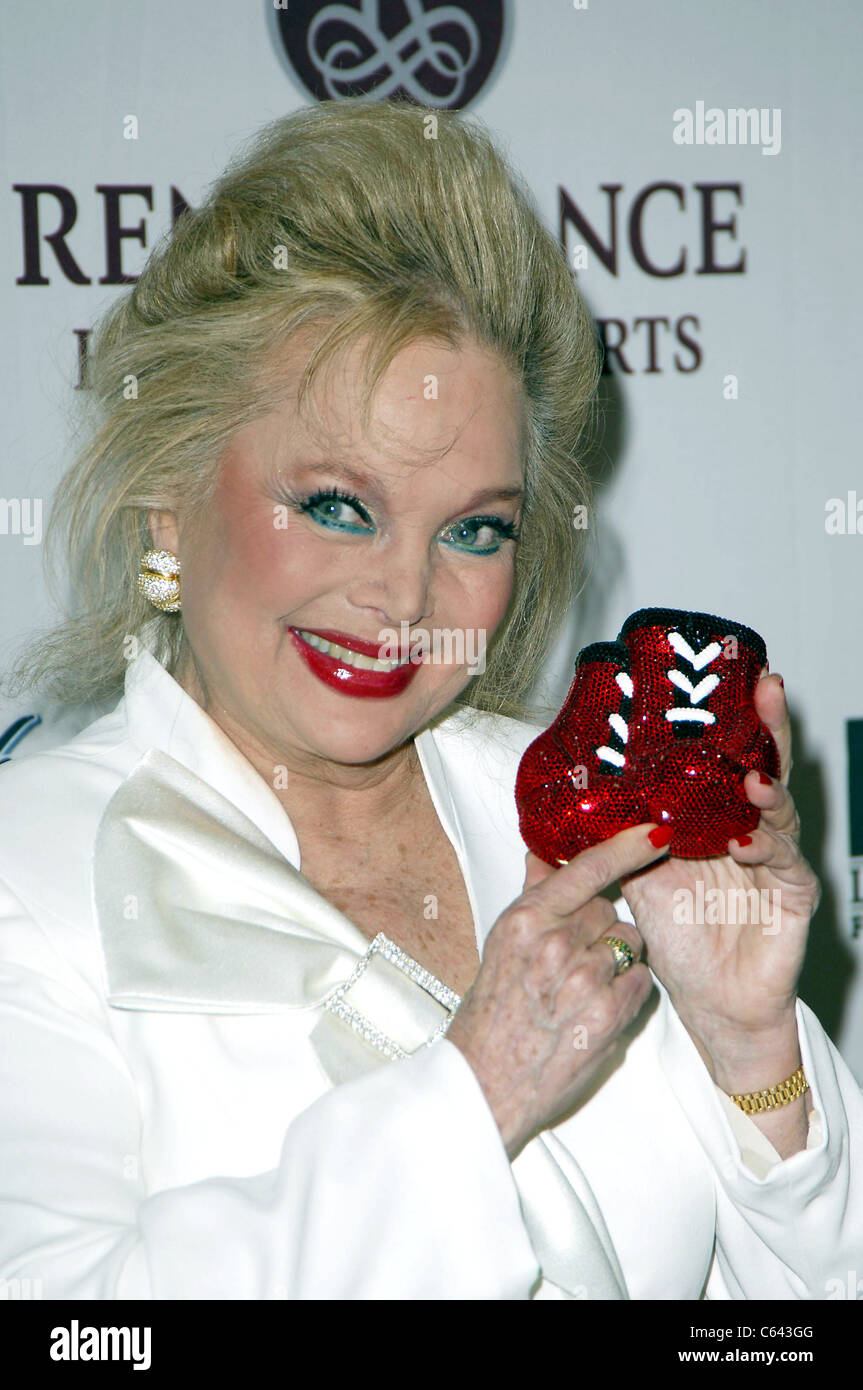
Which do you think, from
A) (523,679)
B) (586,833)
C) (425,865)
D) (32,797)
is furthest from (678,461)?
(32,797)

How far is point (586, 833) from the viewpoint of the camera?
4.11 ft

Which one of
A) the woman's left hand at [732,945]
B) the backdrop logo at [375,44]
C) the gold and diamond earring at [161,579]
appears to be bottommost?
the woman's left hand at [732,945]

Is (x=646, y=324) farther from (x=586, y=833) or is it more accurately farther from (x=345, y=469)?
(x=586, y=833)

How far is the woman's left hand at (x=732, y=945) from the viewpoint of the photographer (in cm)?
138

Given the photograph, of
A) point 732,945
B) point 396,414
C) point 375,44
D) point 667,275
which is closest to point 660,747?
point 732,945

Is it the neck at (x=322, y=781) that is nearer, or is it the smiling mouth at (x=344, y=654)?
the smiling mouth at (x=344, y=654)

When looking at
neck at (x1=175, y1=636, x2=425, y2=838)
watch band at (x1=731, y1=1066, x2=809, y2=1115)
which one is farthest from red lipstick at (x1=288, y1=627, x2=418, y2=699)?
watch band at (x1=731, y1=1066, x2=809, y2=1115)

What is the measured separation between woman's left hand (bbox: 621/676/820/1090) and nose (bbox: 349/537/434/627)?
387mm

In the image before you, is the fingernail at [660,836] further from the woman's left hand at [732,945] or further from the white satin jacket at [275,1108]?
the white satin jacket at [275,1108]

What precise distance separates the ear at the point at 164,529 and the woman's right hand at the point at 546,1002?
22.2 inches

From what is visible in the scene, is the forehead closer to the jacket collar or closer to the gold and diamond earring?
the gold and diamond earring

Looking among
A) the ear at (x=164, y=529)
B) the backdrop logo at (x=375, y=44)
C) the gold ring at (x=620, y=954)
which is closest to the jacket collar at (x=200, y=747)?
the ear at (x=164, y=529)

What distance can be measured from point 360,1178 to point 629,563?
1405 millimetres
